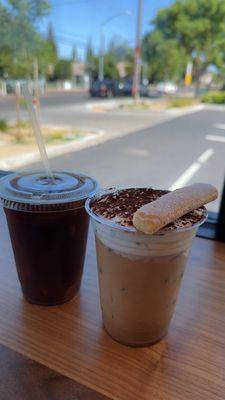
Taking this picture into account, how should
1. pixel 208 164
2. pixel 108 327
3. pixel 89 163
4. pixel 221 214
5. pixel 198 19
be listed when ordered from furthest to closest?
pixel 89 163 < pixel 208 164 < pixel 198 19 < pixel 221 214 < pixel 108 327

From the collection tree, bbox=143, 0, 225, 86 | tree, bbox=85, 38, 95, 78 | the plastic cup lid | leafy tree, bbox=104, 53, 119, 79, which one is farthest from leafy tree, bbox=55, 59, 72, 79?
the plastic cup lid

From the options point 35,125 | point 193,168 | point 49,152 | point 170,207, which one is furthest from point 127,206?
point 193,168

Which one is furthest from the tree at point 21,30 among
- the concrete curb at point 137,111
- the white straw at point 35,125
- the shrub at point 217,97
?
the concrete curb at point 137,111

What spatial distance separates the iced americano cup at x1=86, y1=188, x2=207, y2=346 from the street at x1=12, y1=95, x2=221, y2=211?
1.23 metres

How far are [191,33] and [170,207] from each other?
1350 millimetres

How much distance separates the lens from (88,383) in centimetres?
44

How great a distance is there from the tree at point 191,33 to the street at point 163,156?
64cm

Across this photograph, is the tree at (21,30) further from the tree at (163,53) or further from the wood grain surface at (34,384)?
the wood grain surface at (34,384)

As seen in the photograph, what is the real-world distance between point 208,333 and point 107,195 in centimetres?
28

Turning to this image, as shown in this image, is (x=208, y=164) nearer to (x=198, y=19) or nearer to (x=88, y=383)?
(x=198, y=19)

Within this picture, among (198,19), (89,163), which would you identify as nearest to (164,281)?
(198,19)

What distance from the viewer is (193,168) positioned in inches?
106

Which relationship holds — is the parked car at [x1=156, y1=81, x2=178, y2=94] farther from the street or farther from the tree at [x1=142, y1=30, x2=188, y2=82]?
the tree at [x1=142, y1=30, x2=188, y2=82]

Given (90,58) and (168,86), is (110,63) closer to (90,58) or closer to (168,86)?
(90,58)
